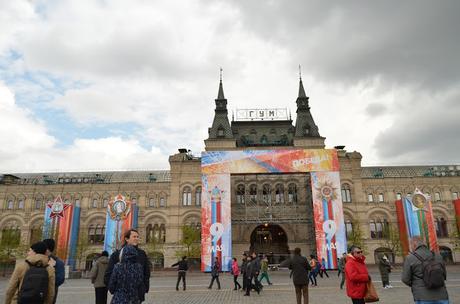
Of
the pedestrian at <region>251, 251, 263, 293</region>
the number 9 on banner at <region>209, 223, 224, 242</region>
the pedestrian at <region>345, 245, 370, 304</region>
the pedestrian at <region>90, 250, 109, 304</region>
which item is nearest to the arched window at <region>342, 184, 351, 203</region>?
the number 9 on banner at <region>209, 223, 224, 242</region>

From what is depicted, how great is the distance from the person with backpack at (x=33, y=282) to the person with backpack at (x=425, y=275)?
6683mm

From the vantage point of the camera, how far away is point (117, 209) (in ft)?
150

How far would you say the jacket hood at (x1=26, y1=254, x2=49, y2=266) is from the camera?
6480mm

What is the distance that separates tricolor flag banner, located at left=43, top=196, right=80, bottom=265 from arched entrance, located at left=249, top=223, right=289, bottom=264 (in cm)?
2449

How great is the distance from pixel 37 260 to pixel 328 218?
38658 mm

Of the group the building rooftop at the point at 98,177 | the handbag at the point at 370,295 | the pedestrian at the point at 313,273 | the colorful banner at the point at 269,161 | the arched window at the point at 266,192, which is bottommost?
the pedestrian at the point at 313,273

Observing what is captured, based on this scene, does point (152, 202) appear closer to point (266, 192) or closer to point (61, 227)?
point (61, 227)

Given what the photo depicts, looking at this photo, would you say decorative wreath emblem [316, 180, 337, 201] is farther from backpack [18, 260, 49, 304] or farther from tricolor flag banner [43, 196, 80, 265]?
backpack [18, 260, 49, 304]

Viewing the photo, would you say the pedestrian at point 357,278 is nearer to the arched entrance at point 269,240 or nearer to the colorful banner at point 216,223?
the colorful banner at point 216,223

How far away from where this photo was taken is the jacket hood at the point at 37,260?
21.3 feet

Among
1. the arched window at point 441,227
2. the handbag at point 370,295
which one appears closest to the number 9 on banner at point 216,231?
the arched window at point 441,227

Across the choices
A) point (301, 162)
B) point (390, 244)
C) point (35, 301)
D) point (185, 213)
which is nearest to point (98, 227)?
point (185, 213)

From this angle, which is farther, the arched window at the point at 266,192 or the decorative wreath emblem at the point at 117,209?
the arched window at the point at 266,192

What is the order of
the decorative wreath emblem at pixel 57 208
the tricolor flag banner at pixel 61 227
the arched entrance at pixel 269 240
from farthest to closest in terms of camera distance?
the arched entrance at pixel 269 240, the decorative wreath emblem at pixel 57 208, the tricolor flag banner at pixel 61 227
